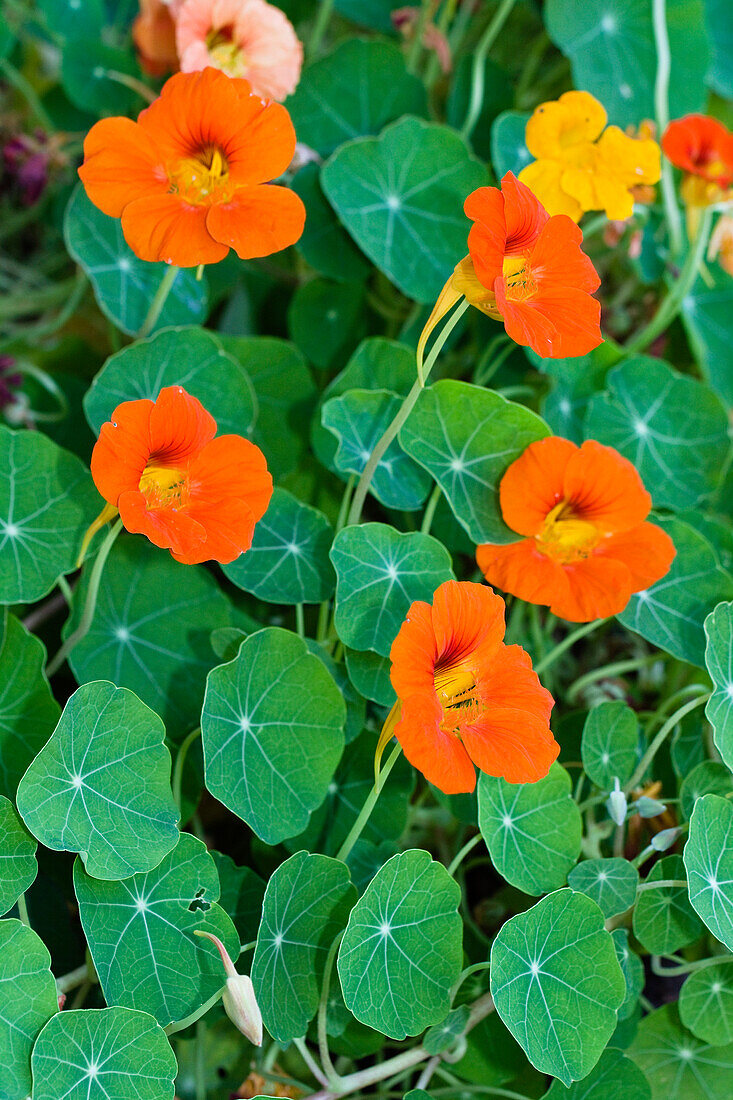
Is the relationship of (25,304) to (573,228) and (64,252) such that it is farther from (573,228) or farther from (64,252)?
(573,228)

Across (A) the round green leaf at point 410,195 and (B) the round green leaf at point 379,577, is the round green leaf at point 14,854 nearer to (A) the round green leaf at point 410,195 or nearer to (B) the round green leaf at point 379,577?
(B) the round green leaf at point 379,577

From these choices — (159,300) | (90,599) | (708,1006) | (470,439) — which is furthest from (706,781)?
(159,300)

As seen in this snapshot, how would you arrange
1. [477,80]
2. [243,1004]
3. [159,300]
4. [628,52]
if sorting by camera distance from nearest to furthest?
[243,1004], [159,300], [477,80], [628,52]

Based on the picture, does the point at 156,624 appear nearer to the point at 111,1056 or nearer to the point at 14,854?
the point at 14,854

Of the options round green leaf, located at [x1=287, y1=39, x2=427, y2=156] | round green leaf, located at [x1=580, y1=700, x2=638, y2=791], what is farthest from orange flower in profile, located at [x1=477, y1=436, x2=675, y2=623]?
round green leaf, located at [x1=287, y1=39, x2=427, y2=156]

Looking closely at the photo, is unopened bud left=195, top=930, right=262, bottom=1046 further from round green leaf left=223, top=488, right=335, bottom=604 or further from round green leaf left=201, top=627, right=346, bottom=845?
round green leaf left=223, top=488, right=335, bottom=604

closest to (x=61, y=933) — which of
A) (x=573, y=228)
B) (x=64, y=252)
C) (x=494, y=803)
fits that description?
(x=494, y=803)
